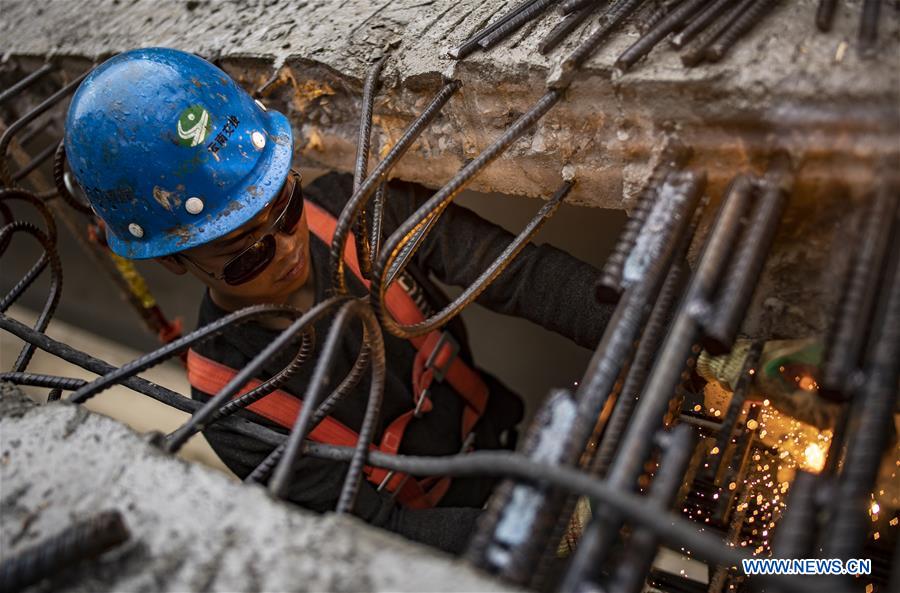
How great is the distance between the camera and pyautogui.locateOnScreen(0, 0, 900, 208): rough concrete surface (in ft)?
4.45

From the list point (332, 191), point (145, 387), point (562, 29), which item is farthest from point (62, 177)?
point (562, 29)

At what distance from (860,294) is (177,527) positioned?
1322 millimetres

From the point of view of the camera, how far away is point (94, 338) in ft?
19.0

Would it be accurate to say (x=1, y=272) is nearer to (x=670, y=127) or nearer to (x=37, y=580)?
(x=37, y=580)

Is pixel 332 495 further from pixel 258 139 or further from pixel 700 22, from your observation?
pixel 700 22

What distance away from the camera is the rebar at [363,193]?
1.60 m

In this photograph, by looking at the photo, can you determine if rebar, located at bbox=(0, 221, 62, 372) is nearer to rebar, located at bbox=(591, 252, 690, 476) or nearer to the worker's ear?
the worker's ear

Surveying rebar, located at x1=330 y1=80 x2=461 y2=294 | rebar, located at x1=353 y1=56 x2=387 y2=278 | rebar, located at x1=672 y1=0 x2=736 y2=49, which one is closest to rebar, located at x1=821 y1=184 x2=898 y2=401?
rebar, located at x1=672 y1=0 x2=736 y2=49

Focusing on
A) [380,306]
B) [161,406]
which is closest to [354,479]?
[380,306]

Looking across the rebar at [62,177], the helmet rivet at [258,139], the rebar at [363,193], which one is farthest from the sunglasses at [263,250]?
the rebar at [62,177]

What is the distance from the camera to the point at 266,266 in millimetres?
2105

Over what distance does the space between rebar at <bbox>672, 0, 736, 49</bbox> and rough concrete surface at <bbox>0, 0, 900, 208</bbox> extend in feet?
0.17

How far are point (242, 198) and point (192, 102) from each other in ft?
1.00

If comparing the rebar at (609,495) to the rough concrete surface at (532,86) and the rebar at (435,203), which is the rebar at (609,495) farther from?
the rough concrete surface at (532,86)
